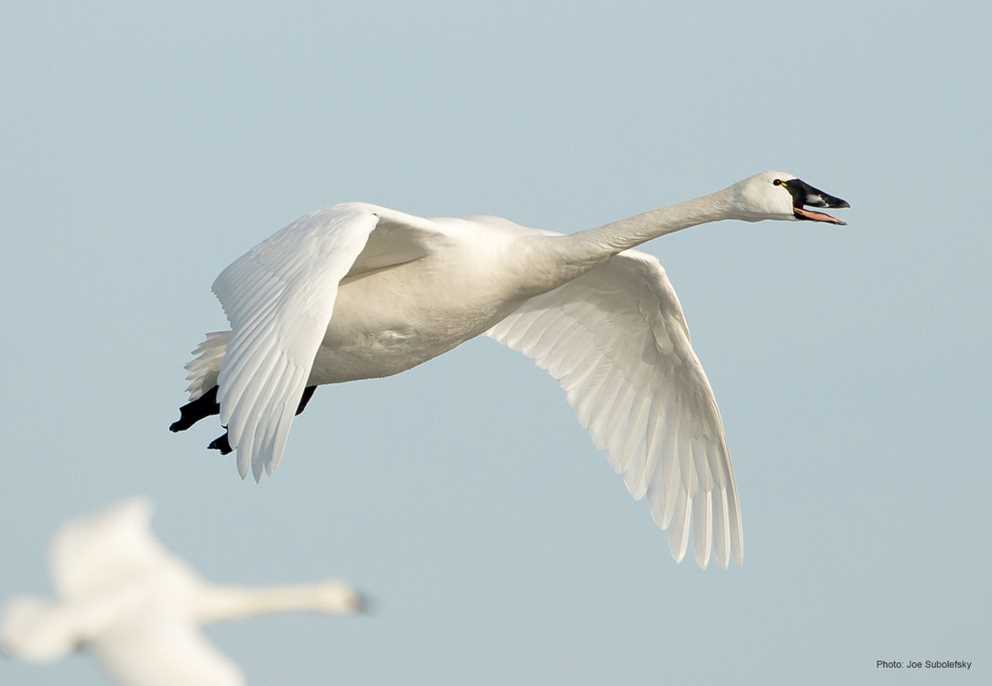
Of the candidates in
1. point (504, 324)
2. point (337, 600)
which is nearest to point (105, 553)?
point (337, 600)

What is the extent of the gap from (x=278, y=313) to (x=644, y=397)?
5967mm

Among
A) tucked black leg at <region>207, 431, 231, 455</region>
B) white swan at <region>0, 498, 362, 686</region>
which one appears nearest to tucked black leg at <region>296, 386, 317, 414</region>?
tucked black leg at <region>207, 431, 231, 455</region>

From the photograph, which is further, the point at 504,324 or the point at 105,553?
the point at 504,324

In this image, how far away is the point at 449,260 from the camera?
1465cm

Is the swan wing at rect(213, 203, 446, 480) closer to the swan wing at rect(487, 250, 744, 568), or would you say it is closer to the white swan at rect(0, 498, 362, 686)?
the white swan at rect(0, 498, 362, 686)

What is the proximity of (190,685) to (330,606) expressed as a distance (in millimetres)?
2481

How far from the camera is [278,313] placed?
1205 centimetres

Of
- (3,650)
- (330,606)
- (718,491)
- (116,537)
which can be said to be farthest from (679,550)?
(3,650)

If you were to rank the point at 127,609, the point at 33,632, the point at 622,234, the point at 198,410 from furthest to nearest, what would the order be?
the point at 198,410
the point at 622,234
the point at 127,609
the point at 33,632

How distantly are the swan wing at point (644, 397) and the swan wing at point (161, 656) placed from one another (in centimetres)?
731

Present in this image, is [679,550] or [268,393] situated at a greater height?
[268,393]

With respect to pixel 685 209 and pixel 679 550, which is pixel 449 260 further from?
pixel 679 550

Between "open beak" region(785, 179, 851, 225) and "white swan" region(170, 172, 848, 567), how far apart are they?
0.01 meters

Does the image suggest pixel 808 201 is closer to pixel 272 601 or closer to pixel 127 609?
pixel 272 601
